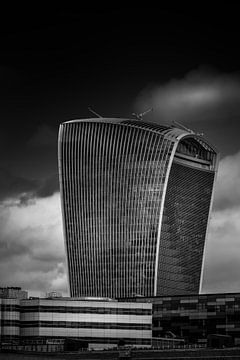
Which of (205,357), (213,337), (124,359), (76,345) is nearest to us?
(205,357)

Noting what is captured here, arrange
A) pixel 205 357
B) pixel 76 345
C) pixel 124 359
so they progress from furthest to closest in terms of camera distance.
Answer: pixel 76 345
pixel 124 359
pixel 205 357

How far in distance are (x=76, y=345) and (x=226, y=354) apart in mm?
72309

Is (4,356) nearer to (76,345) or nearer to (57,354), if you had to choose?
(57,354)

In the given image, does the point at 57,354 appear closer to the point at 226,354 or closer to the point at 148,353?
the point at 148,353

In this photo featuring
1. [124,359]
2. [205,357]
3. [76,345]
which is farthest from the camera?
[76,345]

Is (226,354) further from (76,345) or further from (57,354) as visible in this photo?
(76,345)

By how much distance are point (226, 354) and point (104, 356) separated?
2849cm

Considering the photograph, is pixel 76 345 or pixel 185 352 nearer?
pixel 185 352

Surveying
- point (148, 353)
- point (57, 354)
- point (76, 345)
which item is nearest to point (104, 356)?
point (148, 353)

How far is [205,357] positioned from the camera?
130 meters

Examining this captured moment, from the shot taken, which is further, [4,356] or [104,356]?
[4,356]

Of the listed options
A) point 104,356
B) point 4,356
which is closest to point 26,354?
point 4,356

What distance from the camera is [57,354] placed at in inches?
6629

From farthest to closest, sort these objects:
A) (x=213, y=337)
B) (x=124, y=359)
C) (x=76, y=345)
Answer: (x=76, y=345) < (x=213, y=337) < (x=124, y=359)
